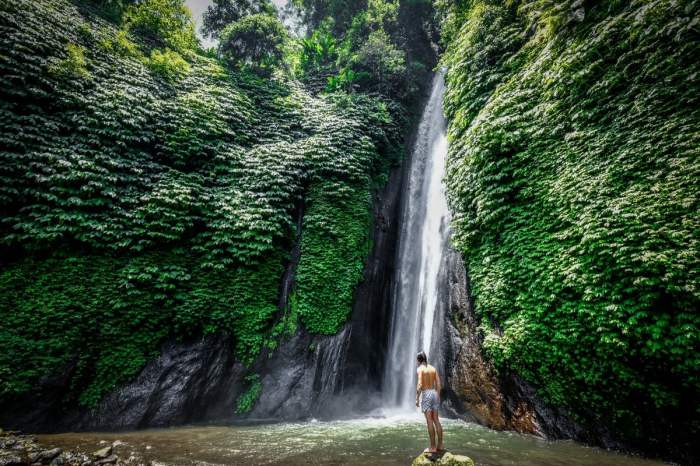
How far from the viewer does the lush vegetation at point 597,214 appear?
470 centimetres

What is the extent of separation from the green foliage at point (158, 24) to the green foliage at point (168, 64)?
1.36 m

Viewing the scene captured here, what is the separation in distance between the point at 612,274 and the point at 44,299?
40.8 ft

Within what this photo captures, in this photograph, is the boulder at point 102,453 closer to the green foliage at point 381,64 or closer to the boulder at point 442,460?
the boulder at point 442,460

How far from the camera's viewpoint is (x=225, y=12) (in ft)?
69.2

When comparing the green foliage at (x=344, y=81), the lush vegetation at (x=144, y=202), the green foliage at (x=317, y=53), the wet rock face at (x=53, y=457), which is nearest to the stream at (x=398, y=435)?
the wet rock face at (x=53, y=457)

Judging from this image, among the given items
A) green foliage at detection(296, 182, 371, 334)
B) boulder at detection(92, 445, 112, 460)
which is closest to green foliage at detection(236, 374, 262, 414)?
green foliage at detection(296, 182, 371, 334)

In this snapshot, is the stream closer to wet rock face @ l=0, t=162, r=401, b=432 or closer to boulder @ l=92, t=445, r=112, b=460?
boulder @ l=92, t=445, r=112, b=460

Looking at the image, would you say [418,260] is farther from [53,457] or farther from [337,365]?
[53,457]

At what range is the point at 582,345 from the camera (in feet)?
18.3

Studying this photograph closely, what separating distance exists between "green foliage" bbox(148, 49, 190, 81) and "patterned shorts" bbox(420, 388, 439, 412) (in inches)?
577

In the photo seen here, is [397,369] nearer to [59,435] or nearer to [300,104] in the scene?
[59,435]

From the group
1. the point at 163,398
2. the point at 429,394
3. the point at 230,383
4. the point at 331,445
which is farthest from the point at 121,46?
the point at 429,394

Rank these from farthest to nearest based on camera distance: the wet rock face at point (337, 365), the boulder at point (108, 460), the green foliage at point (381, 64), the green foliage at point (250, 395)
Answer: the green foliage at point (381, 64), the wet rock face at point (337, 365), the green foliage at point (250, 395), the boulder at point (108, 460)

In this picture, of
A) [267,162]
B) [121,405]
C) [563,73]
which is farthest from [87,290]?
[563,73]
